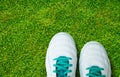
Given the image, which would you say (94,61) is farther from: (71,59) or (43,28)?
(43,28)

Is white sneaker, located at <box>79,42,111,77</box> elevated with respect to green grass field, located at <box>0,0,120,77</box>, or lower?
lower

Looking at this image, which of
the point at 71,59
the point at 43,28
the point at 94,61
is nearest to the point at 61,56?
the point at 71,59

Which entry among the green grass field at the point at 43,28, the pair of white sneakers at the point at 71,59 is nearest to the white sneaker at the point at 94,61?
the pair of white sneakers at the point at 71,59

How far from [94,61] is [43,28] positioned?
423 mm

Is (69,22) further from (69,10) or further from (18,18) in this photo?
(18,18)

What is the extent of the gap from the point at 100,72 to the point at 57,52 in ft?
0.83

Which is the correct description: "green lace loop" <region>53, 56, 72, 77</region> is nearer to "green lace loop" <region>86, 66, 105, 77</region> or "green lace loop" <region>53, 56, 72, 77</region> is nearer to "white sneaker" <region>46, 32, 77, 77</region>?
"white sneaker" <region>46, 32, 77, 77</region>

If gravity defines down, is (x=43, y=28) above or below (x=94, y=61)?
above

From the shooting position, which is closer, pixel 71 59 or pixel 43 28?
pixel 71 59

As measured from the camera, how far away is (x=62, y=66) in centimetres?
147

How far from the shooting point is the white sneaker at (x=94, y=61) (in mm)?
1467

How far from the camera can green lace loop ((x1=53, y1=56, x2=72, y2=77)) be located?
1.45m

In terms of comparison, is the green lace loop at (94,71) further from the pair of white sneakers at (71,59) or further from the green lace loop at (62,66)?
the green lace loop at (62,66)

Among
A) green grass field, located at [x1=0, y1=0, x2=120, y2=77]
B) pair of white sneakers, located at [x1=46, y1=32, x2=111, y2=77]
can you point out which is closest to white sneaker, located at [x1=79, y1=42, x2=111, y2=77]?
pair of white sneakers, located at [x1=46, y1=32, x2=111, y2=77]
